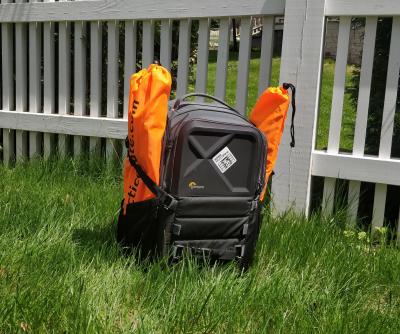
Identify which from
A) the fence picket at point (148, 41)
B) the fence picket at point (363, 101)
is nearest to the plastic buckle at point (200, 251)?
the fence picket at point (363, 101)

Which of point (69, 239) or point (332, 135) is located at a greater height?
point (332, 135)

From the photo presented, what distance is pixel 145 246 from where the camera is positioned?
238 cm

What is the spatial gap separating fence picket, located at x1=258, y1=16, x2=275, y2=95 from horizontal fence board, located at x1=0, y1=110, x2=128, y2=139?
3.41 feet

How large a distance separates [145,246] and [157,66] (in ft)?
2.53

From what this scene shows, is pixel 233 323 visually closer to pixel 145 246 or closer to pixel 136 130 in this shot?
pixel 145 246

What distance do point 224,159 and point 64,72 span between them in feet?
7.61

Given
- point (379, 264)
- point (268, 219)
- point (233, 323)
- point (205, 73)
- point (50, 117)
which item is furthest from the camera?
point (50, 117)

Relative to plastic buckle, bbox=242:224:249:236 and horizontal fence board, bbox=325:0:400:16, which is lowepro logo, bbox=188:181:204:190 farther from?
horizontal fence board, bbox=325:0:400:16

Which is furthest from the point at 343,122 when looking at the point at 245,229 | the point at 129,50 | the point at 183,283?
the point at 183,283

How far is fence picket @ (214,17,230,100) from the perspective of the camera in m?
3.52

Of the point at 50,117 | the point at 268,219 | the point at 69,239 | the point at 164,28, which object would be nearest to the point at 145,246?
the point at 69,239

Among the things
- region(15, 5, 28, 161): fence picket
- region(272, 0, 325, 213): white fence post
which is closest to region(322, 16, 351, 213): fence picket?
region(272, 0, 325, 213): white fence post

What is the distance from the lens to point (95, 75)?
4082 millimetres

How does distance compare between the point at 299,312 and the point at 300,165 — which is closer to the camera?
the point at 299,312
